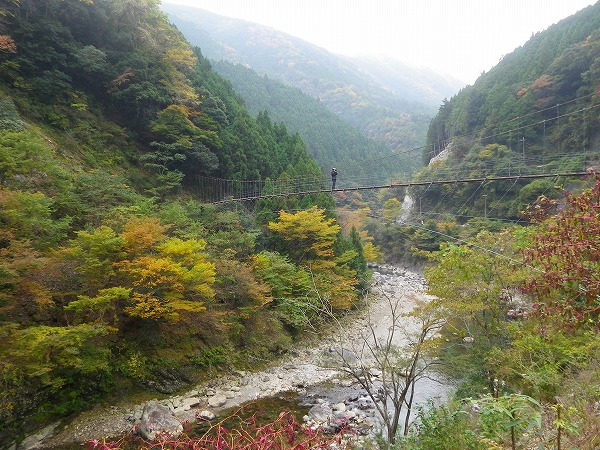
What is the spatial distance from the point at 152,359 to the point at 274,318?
4748 mm

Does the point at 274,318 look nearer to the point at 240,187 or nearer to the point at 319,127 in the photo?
the point at 240,187

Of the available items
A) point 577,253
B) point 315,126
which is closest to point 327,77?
Answer: point 315,126

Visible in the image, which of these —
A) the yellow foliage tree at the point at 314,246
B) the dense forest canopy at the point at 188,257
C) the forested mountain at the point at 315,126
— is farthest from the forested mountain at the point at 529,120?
the forested mountain at the point at 315,126

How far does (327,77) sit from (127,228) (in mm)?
131762

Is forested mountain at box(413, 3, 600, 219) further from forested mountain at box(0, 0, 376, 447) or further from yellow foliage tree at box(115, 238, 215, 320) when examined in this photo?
yellow foliage tree at box(115, 238, 215, 320)

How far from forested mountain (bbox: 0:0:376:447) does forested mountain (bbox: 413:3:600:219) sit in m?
9.89

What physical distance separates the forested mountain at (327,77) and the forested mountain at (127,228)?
103ft

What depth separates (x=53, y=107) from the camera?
14297 millimetres

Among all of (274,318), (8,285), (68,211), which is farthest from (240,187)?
(8,285)

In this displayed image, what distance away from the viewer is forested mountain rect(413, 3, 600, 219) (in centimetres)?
2197

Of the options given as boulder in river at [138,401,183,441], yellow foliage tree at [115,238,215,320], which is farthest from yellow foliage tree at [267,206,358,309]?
boulder in river at [138,401,183,441]

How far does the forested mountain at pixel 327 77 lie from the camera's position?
7912 cm

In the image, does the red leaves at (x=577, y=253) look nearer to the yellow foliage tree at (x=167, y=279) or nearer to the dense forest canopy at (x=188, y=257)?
the dense forest canopy at (x=188, y=257)

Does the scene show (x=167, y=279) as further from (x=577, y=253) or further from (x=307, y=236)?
(x=307, y=236)
